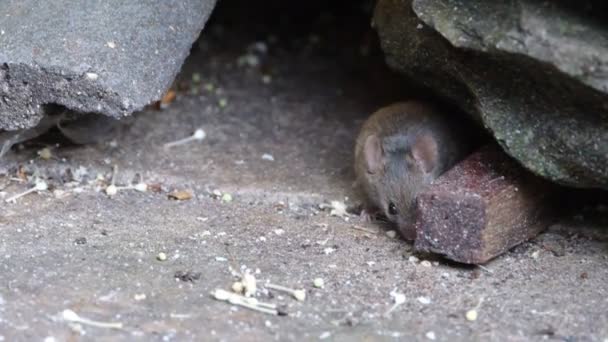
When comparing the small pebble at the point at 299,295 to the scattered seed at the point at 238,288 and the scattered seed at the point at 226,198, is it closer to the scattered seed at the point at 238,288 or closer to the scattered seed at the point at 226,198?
the scattered seed at the point at 238,288

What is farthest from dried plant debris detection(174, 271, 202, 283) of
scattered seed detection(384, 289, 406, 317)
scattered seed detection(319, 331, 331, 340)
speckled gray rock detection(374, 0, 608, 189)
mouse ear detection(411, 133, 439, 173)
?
mouse ear detection(411, 133, 439, 173)

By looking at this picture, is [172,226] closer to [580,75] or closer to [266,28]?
[580,75]

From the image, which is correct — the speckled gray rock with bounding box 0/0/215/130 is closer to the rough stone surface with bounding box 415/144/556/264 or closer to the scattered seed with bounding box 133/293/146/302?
the scattered seed with bounding box 133/293/146/302

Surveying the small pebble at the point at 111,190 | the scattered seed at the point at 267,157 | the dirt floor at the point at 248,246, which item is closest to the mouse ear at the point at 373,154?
the dirt floor at the point at 248,246

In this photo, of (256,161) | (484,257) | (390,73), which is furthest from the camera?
(390,73)

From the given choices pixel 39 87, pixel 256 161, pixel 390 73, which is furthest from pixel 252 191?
pixel 390 73
